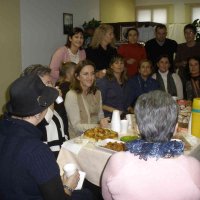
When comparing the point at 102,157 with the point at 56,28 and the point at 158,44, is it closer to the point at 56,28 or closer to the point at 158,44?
the point at 158,44

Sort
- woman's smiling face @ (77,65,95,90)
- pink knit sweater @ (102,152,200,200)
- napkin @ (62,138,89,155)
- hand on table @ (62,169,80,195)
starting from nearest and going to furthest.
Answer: pink knit sweater @ (102,152,200,200)
hand on table @ (62,169,80,195)
napkin @ (62,138,89,155)
woman's smiling face @ (77,65,95,90)

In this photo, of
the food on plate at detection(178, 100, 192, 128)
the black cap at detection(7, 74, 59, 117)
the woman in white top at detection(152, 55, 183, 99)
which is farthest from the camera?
the woman in white top at detection(152, 55, 183, 99)

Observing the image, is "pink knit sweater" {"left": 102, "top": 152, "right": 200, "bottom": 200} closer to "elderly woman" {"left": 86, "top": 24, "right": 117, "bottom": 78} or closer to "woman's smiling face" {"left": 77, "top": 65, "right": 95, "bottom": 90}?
"woman's smiling face" {"left": 77, "top": 65, "right": 95, "bottom": 90}

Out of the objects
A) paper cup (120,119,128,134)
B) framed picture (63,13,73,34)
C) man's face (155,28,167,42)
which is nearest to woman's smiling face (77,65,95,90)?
paper cup (120,119,128,134)

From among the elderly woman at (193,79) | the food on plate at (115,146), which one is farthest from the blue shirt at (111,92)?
the food on plate at (115,146)

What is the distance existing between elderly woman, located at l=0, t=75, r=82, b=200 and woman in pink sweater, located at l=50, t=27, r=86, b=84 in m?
2.50

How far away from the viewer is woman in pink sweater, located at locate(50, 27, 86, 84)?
3828mm

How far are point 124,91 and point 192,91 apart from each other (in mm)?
838

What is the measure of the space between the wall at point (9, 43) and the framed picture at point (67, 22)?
1.14m

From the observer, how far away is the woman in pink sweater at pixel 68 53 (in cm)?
383

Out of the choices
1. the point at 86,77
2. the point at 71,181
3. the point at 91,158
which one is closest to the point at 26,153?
the point at 71,181

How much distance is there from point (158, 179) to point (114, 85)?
234 cm

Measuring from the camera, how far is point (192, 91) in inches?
147

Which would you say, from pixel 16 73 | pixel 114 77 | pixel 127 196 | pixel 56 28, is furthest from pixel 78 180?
pixel 56 28
